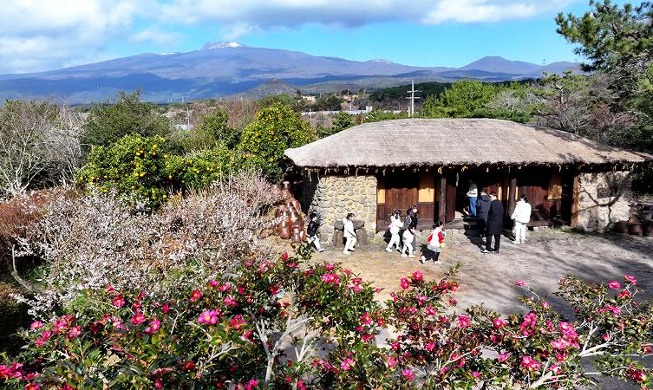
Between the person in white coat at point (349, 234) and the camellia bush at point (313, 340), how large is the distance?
7004 millimetres

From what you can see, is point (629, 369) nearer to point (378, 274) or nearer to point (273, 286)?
point (273, 286)

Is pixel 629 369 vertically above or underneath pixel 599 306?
underneath

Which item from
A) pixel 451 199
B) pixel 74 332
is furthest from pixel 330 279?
pixel 451 199

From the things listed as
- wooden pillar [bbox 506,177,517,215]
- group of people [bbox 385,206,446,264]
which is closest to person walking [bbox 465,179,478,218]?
wooden pillar [bbox 506,177,517,215]

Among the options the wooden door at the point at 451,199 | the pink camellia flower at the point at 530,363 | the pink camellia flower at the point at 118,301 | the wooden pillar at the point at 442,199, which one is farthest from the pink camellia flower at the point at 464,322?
the wooden door at the point at 451,199

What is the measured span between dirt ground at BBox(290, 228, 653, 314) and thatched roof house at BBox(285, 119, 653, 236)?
1.19 meters

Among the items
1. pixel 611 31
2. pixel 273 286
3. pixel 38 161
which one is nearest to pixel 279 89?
pixel 38 161

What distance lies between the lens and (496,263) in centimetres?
1159

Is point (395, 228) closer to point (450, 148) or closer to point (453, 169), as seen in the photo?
point (453, 169)

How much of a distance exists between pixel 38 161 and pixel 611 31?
20725 mm

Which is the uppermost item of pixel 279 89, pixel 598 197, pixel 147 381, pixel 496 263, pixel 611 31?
pixel 279 89

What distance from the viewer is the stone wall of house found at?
48.5ft

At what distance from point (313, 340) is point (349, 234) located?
24.6ft

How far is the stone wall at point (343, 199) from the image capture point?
12961mm
